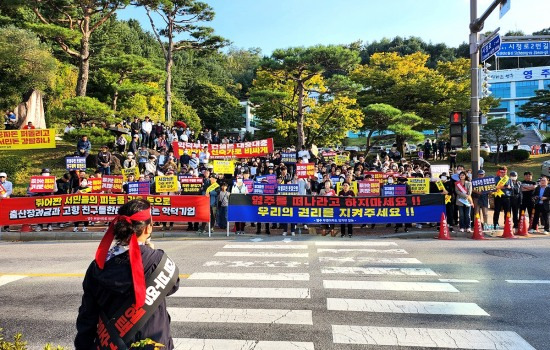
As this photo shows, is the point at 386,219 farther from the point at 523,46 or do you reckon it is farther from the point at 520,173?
the point at 520,173

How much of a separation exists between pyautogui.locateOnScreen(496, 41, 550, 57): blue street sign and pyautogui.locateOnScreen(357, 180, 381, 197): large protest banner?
6303 mm

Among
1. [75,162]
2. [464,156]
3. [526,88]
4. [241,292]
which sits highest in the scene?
[526,88]

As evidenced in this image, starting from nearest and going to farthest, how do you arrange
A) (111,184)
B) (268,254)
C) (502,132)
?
1. (268,254)
2. (111,184)
3. (502,132)

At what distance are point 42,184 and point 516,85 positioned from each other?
79.2m

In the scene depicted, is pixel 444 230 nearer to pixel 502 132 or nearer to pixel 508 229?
pixel 508 229

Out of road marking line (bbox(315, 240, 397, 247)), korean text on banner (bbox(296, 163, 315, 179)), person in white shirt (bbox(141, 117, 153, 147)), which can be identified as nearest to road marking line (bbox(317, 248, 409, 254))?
road marking line (bbox(315, 240, 397, 247))

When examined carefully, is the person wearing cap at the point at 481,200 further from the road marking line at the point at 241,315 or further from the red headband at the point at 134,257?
the red headband at the point at 134,257

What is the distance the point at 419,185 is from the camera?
1402 cm

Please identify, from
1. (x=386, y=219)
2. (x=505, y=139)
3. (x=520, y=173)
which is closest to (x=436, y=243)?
(x=386, y=219)

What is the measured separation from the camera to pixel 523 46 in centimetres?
1577

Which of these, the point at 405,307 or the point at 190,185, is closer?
the point at 405,307

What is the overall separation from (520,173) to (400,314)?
26425 millimetres

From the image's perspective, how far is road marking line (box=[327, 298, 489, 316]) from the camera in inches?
235

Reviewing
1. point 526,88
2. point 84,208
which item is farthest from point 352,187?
point 526,88
